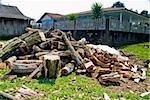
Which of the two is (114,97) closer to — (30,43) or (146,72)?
(146,72)

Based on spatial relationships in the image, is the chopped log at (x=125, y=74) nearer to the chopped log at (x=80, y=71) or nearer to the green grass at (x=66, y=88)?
the chopped log at (x=80, y=71)

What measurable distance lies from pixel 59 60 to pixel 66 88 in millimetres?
1382

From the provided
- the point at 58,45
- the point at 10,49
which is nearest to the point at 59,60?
the point at 58,45

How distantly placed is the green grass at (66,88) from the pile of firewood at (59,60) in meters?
0.45

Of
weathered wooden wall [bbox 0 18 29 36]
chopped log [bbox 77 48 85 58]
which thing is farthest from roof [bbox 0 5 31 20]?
chopped log [bbox 77 48 85 58]

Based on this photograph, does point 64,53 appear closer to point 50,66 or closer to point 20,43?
point 50,66

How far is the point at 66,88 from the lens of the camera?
8.52 m

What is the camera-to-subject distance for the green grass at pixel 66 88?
779cm

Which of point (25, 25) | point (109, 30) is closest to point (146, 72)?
point (109, 30)

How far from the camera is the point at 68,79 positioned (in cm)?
958

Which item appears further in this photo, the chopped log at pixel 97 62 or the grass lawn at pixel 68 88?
the chopped log at pixel 97 62

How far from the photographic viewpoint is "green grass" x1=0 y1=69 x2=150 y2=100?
7.79 meters

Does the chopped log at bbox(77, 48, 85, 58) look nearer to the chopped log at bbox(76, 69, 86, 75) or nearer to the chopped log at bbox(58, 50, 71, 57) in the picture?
the chopped log at bbox(58, 50, 71, 57)

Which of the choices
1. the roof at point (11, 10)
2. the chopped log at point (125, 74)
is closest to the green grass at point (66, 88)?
the chopped log at point (125, 74)
